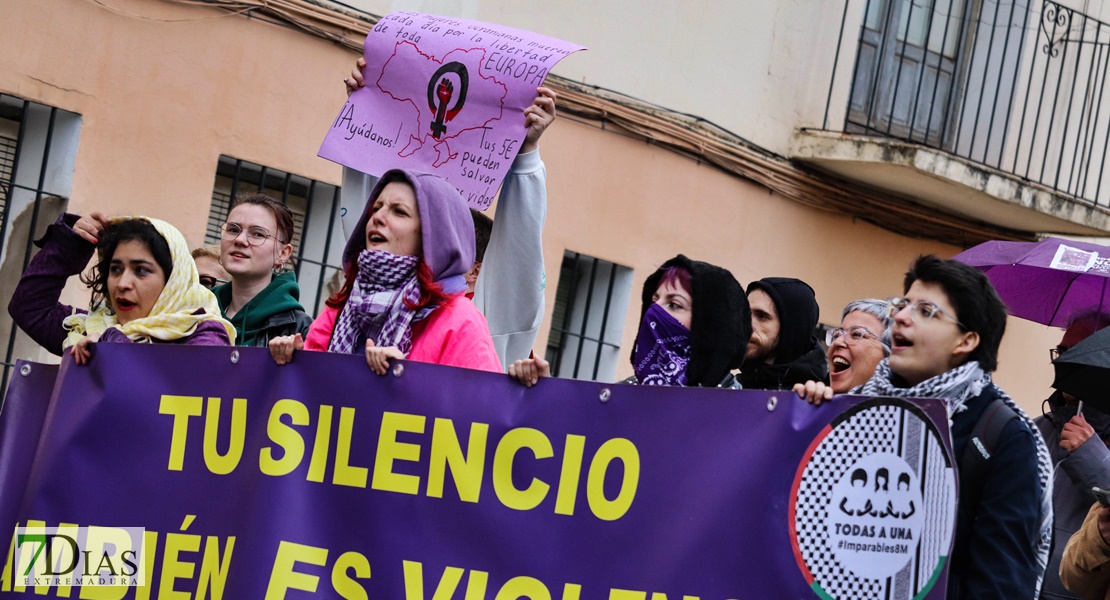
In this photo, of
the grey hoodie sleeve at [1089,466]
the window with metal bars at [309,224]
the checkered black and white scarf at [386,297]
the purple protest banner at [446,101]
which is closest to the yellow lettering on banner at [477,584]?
the checkered black and white scarf at [386,297]

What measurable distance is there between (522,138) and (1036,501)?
5.97ft

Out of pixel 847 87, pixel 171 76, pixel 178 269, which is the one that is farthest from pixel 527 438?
pixel 847 87

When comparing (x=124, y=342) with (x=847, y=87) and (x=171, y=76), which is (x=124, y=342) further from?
(x=847, y=87)

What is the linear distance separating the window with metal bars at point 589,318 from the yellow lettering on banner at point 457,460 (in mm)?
5001

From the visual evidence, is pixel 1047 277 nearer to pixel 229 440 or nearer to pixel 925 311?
pixel 925 311

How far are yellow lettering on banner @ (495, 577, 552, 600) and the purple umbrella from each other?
11.4ft

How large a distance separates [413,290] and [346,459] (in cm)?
45

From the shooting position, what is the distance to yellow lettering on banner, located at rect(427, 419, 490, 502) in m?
3.78

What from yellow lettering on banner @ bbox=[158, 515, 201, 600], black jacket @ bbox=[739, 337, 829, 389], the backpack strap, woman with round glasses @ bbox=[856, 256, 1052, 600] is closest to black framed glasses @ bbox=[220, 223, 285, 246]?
yellow lettering on banner @ bbox=[158, 515, 201, 600]

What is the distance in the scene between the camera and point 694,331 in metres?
4.26

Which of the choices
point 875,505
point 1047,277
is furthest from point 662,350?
point 1047,277

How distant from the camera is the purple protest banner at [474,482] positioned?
11.0ft

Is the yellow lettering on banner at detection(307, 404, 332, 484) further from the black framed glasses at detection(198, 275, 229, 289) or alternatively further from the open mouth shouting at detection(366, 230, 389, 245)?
the black framed glasses at detection(198, 275, 229, 289)

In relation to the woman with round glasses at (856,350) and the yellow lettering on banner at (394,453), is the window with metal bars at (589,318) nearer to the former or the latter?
the woman with round glasses at (856,350)
